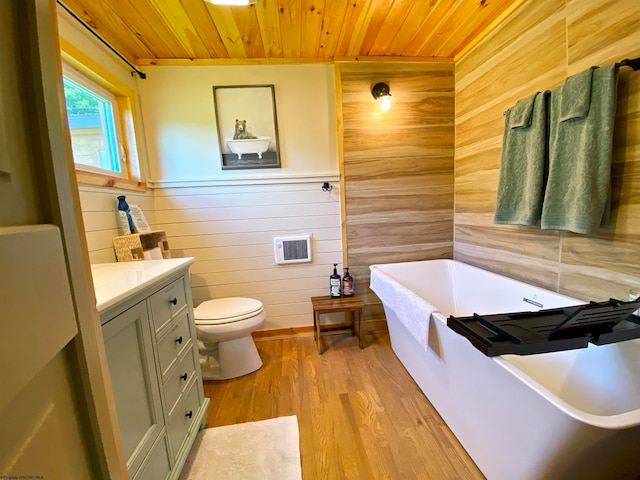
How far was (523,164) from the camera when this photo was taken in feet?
5.33

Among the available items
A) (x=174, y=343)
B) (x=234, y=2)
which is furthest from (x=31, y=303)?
(x=234, y=2)

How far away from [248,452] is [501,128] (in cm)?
249

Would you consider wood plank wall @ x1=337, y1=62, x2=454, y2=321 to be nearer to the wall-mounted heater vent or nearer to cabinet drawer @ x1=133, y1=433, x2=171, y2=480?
the wall-mounted heater vent

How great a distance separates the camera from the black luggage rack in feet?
3.02

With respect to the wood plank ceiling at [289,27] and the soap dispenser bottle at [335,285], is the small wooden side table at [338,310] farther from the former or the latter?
the wood plank ceiling at [289,27]

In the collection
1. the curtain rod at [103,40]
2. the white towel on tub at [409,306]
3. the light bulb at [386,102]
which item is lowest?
the white towel on tub at [409,306]

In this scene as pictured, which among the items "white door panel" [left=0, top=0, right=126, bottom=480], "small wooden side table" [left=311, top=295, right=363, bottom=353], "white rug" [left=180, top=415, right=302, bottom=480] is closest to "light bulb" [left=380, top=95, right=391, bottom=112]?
"small wooden side table" [left=311, top=295, right=363, bottom=353]

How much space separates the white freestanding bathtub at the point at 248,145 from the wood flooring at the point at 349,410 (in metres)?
1.69

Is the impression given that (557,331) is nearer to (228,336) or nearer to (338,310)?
(338,310)

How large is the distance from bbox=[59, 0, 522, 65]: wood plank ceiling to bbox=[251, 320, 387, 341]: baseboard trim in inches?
91.3

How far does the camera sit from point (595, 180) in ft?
4.07

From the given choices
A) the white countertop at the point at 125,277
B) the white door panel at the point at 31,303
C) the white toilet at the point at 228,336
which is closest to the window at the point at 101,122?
the white countertop at the point at 125,277

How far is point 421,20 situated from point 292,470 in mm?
2734

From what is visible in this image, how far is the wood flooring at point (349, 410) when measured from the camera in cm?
124
